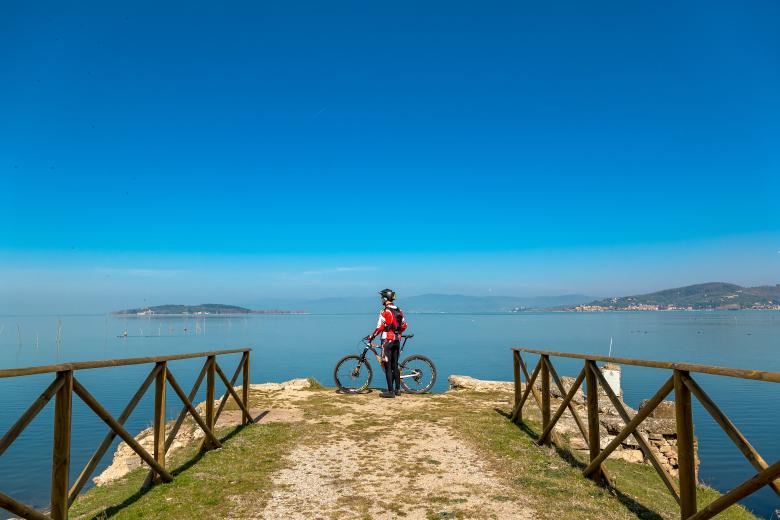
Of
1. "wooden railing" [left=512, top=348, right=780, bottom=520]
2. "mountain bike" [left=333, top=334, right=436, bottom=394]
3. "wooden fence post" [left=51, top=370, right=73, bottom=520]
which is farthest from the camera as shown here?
"mountain bike" [left=333, top=334, right=436, bottom=394]

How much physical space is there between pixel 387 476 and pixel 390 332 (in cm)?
682

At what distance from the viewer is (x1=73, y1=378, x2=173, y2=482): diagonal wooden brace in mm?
5193

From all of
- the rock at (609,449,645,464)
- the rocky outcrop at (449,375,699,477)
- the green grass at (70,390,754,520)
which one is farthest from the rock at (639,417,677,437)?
the green grass at (70,390,754,520)

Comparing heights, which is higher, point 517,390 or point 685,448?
point 685,448

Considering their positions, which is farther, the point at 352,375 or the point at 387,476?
the point at 352,375

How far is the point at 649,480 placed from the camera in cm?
920

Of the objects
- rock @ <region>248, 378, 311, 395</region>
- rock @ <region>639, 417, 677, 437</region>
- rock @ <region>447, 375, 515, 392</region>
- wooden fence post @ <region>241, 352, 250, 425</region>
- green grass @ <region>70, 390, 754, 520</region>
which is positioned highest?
wooden fence post @ <region>241, 352, 250, 425</region>

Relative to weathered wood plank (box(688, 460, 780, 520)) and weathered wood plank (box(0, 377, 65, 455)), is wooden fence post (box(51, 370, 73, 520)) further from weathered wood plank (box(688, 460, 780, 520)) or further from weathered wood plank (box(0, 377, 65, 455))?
weathered wood plank (box(688, 460, 780, 520))

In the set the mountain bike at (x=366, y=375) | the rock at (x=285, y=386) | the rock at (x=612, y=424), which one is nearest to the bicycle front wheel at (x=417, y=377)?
the mountain bike at (x=366, y=375)

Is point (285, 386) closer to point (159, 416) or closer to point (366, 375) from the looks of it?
point (366, 375)

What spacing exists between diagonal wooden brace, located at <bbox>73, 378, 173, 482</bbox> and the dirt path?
1.56 meters

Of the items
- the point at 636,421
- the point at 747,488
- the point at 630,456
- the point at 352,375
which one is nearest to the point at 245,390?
the point at 352,375

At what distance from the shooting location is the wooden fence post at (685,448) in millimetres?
4855

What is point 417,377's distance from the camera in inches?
624
